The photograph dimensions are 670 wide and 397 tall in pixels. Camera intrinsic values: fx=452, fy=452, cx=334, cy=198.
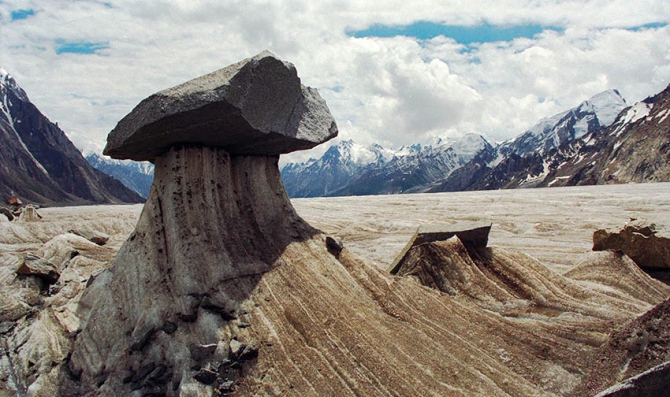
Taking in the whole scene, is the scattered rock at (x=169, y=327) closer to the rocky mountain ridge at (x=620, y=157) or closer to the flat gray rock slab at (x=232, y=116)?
the flat gray rock slab at (x=232, y=116)

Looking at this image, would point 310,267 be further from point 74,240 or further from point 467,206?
point 467,206

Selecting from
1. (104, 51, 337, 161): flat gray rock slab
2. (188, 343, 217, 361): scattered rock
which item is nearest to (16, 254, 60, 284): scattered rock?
(104, 51, 337, 161): flat gray rock slab

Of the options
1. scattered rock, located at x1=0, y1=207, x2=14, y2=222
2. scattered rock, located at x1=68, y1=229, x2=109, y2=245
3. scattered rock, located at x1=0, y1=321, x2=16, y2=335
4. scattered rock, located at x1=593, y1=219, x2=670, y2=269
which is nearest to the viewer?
scattered rock, located at x1=0, y1=321, x2=16, y2=335

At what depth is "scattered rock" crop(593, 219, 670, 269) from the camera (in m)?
9.67

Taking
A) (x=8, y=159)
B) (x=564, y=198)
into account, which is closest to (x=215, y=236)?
(x=564, y=198)

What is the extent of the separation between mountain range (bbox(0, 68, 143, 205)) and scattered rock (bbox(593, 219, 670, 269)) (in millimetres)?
166236

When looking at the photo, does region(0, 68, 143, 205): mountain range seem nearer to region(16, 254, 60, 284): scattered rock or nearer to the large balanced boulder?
region(16, 254, 60, 284): scattered rock

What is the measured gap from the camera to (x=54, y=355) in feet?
26.9

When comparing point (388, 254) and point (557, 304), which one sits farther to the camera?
point (388, 254)

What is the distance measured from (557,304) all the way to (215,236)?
623 cm

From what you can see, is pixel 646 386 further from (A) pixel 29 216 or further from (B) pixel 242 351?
(A) pixel 29 216

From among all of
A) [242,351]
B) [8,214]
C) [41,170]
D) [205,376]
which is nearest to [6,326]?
[205,376]

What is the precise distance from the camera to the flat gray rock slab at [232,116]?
741 cm

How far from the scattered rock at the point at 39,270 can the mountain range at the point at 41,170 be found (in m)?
158
